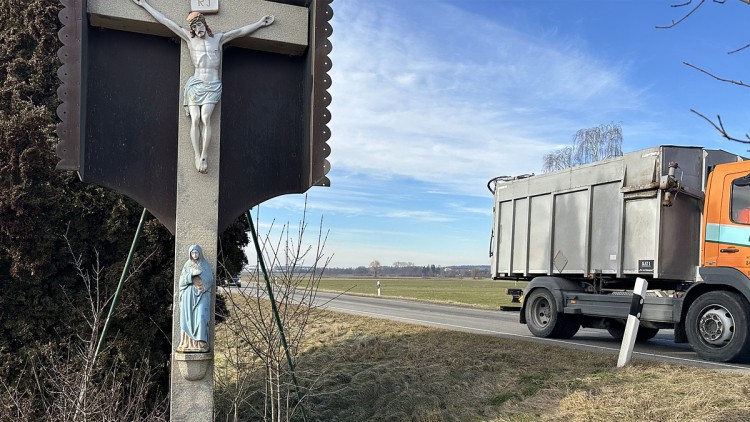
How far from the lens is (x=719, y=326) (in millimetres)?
8688

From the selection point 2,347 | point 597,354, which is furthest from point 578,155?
point 2,347

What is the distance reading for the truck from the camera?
880 cm

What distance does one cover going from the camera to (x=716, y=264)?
9.02m

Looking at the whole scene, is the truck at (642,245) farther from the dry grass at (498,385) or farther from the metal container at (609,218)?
the dry grass at (498,385)

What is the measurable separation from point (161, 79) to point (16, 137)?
230 cm

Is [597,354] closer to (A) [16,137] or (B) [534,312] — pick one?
(B) [534,312]

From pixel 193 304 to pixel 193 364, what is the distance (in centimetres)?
45

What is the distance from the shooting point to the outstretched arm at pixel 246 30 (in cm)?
496

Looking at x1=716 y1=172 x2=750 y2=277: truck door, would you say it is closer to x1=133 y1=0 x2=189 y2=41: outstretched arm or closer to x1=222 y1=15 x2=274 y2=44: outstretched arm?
x1=222 y1=15 x2=274 y2=44: outstretched arm

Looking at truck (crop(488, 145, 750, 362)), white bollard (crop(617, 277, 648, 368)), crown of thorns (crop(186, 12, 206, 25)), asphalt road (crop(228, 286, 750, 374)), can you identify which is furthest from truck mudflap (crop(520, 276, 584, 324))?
crown of thorns (crop(186, 12, 206, 25))

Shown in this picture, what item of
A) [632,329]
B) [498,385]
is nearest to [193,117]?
[498,385]

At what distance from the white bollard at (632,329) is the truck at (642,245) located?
1473mm

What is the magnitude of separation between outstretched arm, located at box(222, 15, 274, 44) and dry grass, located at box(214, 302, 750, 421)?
3268 millimetres

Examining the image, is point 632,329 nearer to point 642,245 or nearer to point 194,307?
point 642,245
